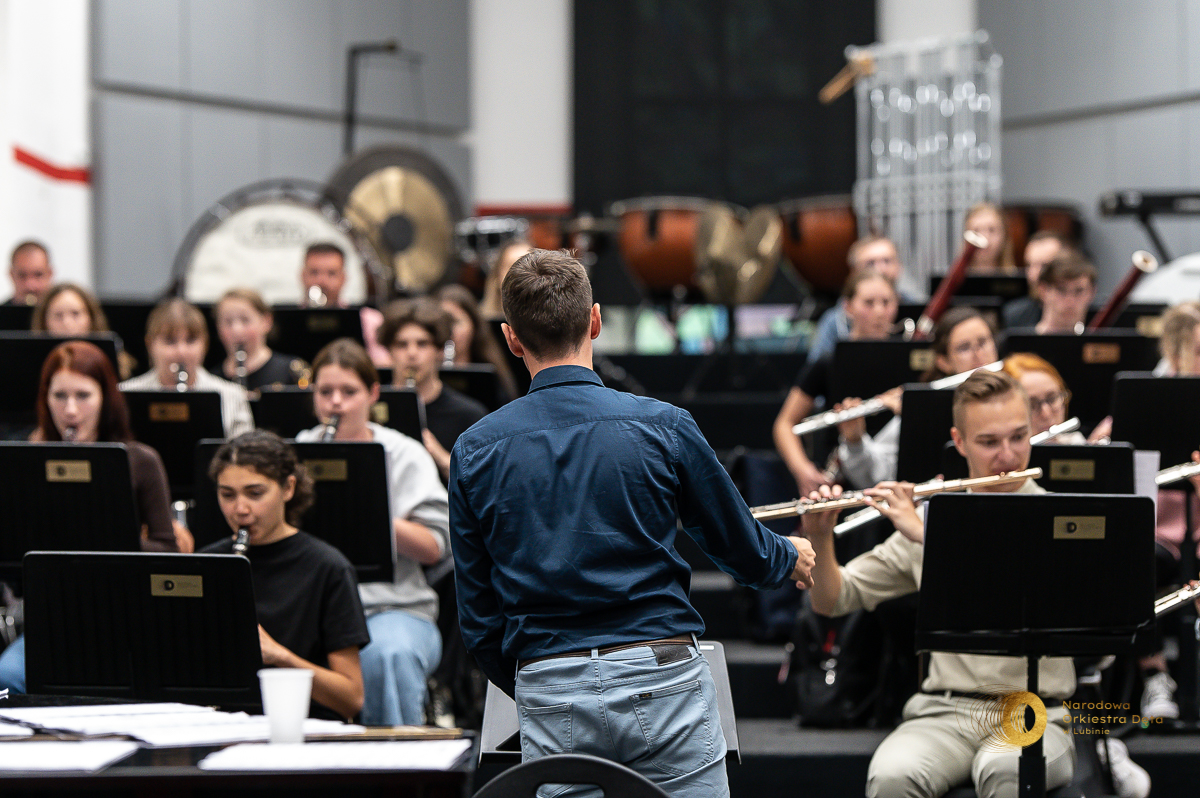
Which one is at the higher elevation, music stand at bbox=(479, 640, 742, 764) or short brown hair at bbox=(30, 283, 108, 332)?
short brown hair at bbox=(30, 283, 108, 332)

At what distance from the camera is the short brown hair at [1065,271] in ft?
15.3

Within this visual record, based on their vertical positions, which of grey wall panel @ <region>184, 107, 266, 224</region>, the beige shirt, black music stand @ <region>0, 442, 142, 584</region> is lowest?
the beige shirt

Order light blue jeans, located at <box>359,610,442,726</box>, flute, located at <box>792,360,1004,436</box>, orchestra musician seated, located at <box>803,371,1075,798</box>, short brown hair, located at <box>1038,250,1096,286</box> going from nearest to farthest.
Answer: orchestra musician seated, located at <box>803,371,1075,798</box>, light blue jeans, located at <box>359,610,442,726</box>, flute, located at <box>792,360,1004,436</box>, short brown hair, located at <box>1038,250,1096,286</box>

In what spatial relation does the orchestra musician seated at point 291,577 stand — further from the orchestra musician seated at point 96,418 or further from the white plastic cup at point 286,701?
the white plastic cup at point 286,701

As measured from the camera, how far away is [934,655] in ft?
9.84

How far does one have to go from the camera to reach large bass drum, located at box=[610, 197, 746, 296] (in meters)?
6.82

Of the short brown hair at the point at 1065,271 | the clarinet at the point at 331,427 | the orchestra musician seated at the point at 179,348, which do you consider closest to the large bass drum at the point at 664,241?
the short brown hair at the point at 1065,271

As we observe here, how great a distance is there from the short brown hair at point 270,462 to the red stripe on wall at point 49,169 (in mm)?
4038

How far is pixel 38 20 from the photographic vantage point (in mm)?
6672

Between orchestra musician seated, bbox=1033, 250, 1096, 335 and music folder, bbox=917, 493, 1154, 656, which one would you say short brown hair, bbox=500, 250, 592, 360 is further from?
orchestra musician seated, bbox=1033, 250, 1096, 335

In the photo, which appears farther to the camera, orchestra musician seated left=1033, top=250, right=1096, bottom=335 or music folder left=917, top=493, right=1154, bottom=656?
orchestra musician seated left=1033, top=250, right=1096, bottom=335

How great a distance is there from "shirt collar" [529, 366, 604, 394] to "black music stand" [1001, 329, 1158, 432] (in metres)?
2.62

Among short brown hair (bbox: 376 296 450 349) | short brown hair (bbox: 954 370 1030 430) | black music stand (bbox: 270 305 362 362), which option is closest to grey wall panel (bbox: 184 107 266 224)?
black music stand (bbox: 270 305 362 362)

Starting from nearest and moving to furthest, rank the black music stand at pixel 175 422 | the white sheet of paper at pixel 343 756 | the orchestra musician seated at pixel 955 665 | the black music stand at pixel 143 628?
the white sheet of paper at pixel 343 756
the black music stand at pixel 143 628
the orchestra musician seated at pixel 955 665
the black music stand at pixel 175 422
